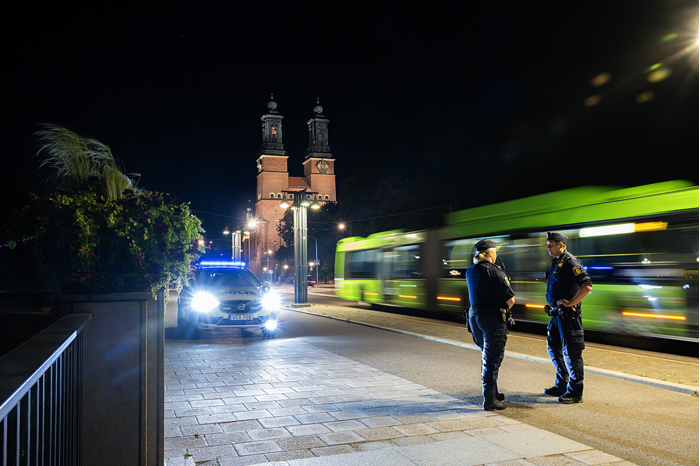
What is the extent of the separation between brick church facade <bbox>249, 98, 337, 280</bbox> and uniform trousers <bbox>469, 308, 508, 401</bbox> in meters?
109

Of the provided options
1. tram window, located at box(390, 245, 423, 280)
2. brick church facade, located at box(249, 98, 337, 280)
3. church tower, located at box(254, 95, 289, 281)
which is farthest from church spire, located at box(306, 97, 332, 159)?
tram window, located at box(390, 245, 423, 280)

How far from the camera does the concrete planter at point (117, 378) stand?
11.5ft

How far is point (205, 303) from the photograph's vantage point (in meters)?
12.4

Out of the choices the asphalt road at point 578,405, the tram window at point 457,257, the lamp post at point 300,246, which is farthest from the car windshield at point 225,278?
the lamp post at point 300,246

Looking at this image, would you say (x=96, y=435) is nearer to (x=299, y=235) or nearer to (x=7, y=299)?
(x=7, y=299)

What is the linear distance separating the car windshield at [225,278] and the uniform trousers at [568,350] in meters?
8.76

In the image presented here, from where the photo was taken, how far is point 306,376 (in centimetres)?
776

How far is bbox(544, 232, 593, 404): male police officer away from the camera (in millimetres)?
6316

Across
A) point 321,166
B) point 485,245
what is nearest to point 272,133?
point 321,166

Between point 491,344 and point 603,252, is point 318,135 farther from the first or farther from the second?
point 491,344

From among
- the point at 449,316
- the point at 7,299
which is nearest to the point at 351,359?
the point at 449,316

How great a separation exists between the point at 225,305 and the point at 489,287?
7786 millimetres

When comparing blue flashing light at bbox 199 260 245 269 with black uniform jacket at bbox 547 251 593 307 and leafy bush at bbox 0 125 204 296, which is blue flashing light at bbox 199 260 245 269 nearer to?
black uniform jacket at bbox 547 251 593 307

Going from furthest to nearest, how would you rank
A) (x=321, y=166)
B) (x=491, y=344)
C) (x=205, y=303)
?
(x=321, y=166)
(x=205, y=303)
(x=491, y=344)
